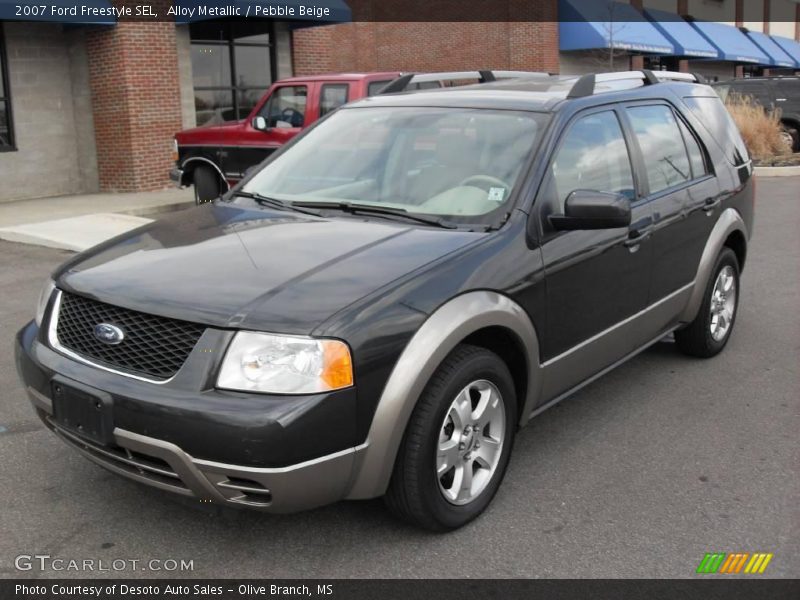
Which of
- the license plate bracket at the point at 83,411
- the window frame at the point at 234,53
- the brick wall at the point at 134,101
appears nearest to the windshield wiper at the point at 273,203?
the license plate bracket at the point at 83,411

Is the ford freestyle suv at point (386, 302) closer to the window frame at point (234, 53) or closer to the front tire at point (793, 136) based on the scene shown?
the window frame at point (234, 53)

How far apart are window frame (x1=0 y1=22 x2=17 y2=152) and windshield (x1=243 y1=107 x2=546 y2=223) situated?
1130 cm

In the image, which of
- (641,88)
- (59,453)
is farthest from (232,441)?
(641,88)

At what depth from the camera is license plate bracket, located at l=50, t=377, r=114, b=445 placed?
3.06 m

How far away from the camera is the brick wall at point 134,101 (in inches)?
566

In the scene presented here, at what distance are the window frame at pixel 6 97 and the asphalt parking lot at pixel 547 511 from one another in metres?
10.5

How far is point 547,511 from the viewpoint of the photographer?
12.0ft

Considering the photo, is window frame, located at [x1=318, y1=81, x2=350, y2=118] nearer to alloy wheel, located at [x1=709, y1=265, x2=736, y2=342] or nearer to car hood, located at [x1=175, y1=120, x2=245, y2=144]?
car hood, located at [x1=175, y1=120, x2=245, y2=144]

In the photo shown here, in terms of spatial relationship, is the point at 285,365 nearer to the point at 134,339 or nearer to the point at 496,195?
the point at 134,339

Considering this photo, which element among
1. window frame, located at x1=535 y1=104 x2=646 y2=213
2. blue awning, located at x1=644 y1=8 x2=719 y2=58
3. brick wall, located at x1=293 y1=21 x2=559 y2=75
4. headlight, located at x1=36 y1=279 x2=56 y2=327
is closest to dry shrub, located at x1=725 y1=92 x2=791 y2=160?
brick wall, located at x1=293 y1=21 x2=559 y2=75

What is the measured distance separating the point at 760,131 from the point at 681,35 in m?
15.3

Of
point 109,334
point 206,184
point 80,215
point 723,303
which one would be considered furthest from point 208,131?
point 109,334

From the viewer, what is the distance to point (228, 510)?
10.4ft

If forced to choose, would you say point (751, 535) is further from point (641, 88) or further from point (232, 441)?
point (641, 88)
